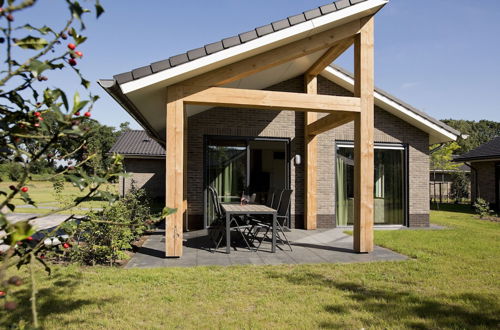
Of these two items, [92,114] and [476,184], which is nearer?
[92,114]

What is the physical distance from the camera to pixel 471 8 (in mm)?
8461

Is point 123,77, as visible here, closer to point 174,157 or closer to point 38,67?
point 174,157

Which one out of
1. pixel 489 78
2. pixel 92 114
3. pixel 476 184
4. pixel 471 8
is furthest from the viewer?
pixel 476 184

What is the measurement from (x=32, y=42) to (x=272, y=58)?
16.4ft

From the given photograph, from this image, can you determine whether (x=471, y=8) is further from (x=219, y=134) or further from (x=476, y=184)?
(x=476, y=184)

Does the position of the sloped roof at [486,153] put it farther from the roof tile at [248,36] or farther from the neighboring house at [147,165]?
the neighboring house at [147,165]

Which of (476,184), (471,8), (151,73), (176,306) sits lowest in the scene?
(176,306)

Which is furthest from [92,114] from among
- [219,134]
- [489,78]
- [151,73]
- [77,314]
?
[489,78]

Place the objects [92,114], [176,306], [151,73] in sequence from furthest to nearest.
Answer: [151,73]
[176,306]
[92,114]

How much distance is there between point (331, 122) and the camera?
6.91 metres

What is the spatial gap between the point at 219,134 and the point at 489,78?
12778mm

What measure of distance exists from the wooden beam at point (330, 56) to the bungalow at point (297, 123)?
30 mm

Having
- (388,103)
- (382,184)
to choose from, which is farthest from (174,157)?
(382,184)

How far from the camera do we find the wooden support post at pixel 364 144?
5957 mm
